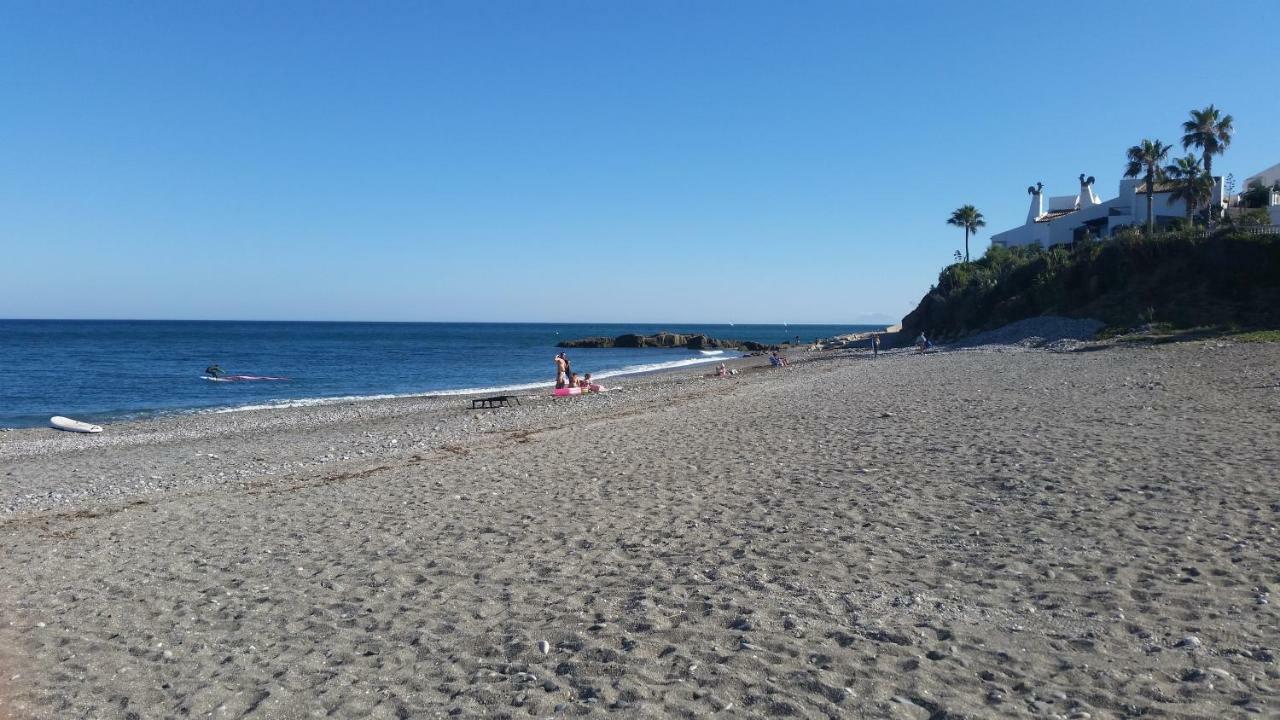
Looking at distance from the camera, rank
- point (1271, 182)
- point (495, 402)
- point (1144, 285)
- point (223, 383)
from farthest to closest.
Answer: point (1271, 182), point (223, 383), point (1144, 285), point (495, 402)

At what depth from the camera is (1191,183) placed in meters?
43.8

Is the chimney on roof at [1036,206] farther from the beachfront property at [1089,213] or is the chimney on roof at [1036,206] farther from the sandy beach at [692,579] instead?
the sandy beach at [692,579]

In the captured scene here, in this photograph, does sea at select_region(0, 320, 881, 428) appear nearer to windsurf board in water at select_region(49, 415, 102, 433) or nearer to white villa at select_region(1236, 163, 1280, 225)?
windsurf board in water at select_region(49, 415, 102, 433)

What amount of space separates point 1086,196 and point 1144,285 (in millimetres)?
28156

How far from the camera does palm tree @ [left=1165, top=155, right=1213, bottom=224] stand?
4350 centimetres

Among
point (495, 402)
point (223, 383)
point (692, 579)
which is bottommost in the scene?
point (223, 383)

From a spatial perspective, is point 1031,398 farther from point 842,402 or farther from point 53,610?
point 53,610

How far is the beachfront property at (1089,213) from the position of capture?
5009 centimetres

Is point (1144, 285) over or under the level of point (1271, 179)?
under

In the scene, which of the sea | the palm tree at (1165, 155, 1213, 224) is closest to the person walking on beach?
the sea

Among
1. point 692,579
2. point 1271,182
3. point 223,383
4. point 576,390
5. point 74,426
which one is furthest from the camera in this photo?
point 1271,182

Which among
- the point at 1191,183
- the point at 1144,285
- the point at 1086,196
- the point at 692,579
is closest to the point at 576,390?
the point at 692,579

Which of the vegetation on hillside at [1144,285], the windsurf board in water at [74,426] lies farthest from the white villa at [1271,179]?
the windsurf board in water at [74,426]

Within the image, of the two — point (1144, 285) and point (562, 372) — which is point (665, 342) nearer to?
point (1144, 285)
